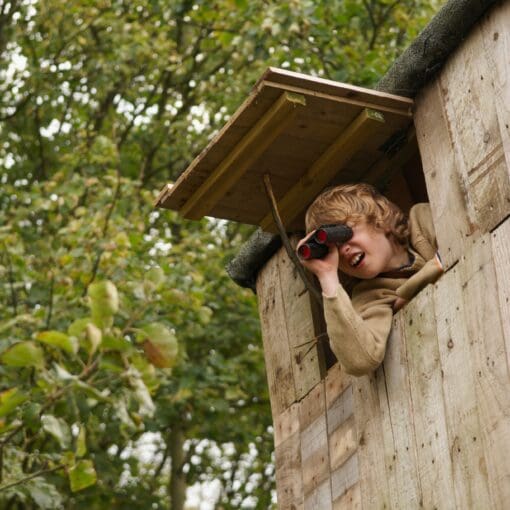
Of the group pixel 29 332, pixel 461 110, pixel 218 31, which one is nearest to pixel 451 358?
pixel 461 110

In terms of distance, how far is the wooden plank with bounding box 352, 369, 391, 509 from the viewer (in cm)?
→ 467

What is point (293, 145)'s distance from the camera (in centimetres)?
530

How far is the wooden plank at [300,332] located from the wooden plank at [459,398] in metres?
1.07

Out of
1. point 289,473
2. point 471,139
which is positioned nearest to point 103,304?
point 471,139

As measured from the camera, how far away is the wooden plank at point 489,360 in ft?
13.0

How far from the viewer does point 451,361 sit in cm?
433

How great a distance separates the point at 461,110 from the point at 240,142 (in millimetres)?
1000

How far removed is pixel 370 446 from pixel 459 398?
653 mm

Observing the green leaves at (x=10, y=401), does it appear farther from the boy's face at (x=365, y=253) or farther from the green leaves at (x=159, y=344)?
the boy's face at (x=365, y=253)

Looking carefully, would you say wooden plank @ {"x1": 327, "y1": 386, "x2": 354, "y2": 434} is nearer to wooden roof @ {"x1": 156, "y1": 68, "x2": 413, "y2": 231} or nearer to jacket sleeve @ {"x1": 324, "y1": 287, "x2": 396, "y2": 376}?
jacket sleeve @ {"x1": 324, "y1": 287, "x2": 396, "y2": 376}

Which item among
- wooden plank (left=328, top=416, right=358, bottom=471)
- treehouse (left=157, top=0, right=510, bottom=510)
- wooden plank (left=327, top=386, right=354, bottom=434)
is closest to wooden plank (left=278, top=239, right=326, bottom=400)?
treehouse (left=157, top=0, right=510, bottom=510)

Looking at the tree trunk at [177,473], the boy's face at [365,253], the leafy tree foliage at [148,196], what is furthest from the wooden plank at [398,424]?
the tree trunk at [177,473]

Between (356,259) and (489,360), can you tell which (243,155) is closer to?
(356,259)

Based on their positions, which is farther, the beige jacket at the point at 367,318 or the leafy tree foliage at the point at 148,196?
the leafy tree foliage at the point at 148,196
